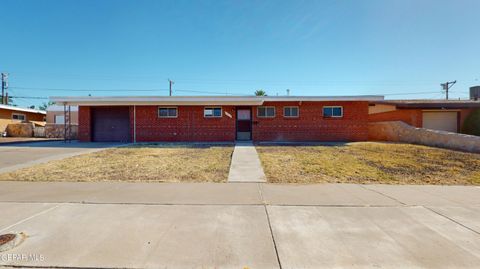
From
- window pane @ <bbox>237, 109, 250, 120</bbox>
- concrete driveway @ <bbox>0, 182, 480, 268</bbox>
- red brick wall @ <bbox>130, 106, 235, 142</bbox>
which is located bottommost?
concrete driveway @ <bbox>0, 182, 480, 268</bbox>

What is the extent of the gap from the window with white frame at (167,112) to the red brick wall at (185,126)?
223 mm

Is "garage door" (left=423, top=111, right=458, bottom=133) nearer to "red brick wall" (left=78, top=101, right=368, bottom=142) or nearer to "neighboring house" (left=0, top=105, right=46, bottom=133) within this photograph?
"red brick wall" (left=78, top=101, right=368, bottom=142)

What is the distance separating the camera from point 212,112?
16.8 metres

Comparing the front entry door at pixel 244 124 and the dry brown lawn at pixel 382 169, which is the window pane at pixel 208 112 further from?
the dry brown lawn at pixel 382 169

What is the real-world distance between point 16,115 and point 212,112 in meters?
26.5

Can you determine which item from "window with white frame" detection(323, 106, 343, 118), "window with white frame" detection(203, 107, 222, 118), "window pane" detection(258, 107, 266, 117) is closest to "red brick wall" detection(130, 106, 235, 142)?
"window with white frame" detection(203, 107, 222, 118)

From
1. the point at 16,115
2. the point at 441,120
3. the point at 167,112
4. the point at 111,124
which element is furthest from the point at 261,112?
the point at 16,115

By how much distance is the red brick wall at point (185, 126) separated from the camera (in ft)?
55.0

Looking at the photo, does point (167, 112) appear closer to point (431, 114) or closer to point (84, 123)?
point (84, 123)

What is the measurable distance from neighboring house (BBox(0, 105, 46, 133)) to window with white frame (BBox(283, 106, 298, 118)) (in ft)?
97.1

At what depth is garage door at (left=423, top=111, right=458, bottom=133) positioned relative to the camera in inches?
704

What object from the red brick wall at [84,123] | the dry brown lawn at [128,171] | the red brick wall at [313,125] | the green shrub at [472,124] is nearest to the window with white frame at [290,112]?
the red brick wall at [313,125]

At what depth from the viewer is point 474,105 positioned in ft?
55.2

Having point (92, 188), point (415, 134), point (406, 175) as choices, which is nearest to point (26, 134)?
point (92, 188)
